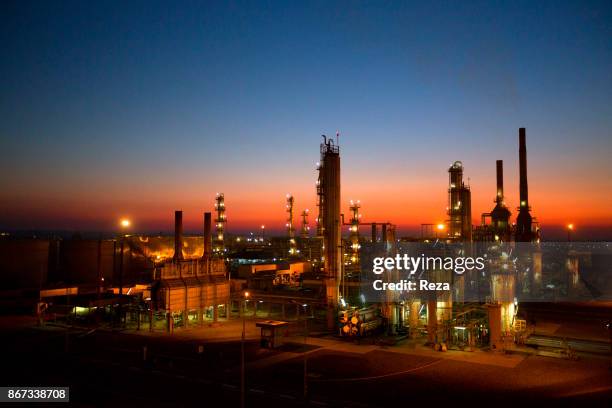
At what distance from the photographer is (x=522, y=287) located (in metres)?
72.8

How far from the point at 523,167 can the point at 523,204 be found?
A: 23.5ft

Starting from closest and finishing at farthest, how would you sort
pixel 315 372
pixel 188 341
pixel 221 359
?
pixel 315 372, pixel 221 359, pixel 188 341

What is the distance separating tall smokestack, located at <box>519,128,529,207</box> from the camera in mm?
78812

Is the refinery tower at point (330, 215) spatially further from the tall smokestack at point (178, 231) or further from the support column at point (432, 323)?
the tall smokestack at point (178, 231)

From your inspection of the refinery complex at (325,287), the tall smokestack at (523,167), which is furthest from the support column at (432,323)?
the tall smokestack at (523,167)

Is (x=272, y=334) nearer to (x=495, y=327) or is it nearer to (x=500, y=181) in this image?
(x=495, y=327)

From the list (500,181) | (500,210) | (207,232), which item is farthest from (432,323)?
(500,181)

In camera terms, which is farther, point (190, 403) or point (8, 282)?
point (8, 282)

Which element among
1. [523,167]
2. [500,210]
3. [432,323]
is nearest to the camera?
[432,323]

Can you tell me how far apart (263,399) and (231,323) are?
79.4ft

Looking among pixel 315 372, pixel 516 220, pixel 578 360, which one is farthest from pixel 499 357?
pixel 516 220

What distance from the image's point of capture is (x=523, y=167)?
79812 millimetres

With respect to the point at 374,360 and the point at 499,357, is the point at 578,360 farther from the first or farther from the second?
the point at 374,360

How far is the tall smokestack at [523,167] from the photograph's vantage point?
259 ft
